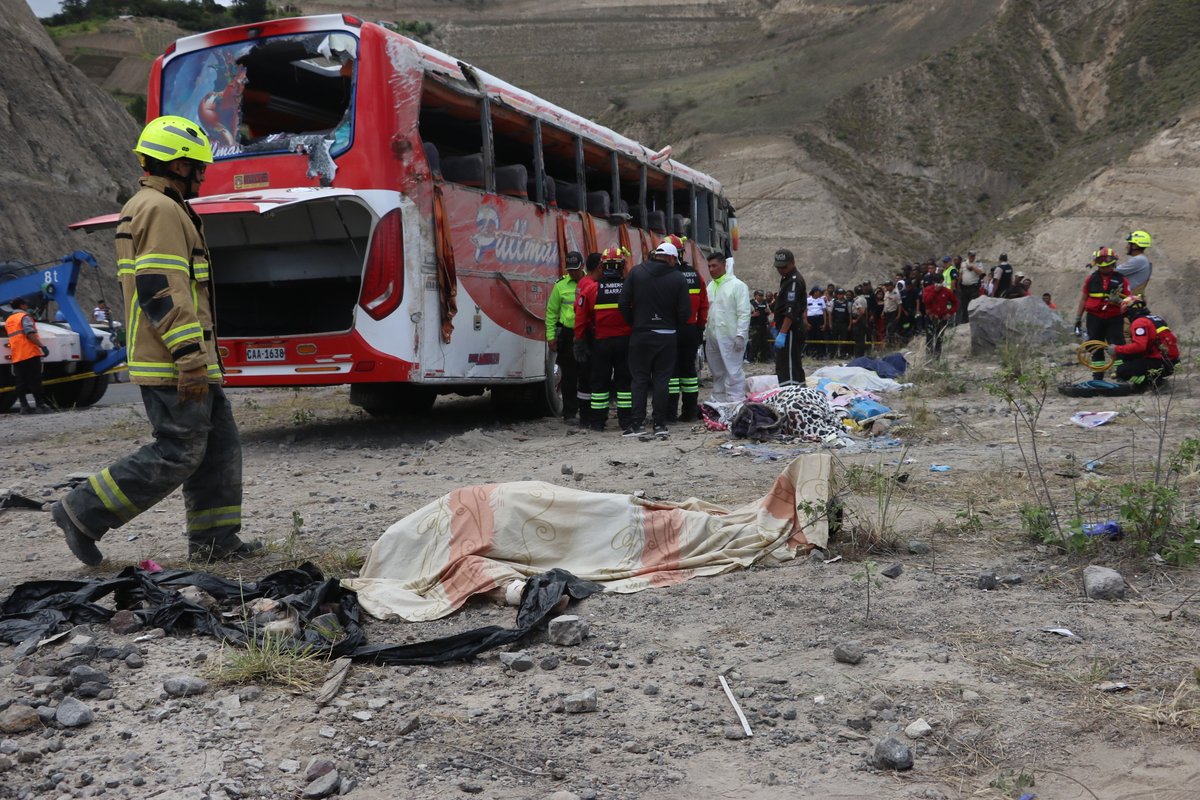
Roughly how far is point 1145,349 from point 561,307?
19.6ft

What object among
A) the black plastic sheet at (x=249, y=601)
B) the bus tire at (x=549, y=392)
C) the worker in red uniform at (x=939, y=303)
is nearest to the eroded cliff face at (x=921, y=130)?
the worker in red uniform at (x=939, y=303)

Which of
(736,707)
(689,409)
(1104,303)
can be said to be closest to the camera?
(736,707)

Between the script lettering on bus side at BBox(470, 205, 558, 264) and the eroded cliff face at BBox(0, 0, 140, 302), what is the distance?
25.4 m

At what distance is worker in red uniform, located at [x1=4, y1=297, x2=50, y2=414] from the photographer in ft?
47.0

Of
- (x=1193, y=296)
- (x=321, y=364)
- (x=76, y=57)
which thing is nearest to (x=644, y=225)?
(x=321, y=364)

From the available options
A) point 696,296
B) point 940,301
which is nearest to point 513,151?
point 696,296

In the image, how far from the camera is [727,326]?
11.4 meters

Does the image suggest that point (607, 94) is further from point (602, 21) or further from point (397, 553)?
point (397, 553)

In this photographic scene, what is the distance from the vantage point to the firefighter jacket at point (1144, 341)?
1083 centimetres

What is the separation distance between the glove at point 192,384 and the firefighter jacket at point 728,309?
7.10 m

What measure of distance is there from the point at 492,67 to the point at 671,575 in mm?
71281

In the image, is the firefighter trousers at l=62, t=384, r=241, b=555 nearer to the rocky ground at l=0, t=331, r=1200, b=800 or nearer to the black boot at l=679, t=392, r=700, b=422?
the rocky ground at l=0, t=331, r=1200, b=800

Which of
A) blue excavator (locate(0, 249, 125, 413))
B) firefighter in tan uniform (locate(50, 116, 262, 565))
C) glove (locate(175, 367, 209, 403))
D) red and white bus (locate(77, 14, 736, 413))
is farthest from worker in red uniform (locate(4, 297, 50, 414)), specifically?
glove (locate(175, 367, 209, 403))

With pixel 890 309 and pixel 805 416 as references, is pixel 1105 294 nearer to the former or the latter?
pixel 805 416
